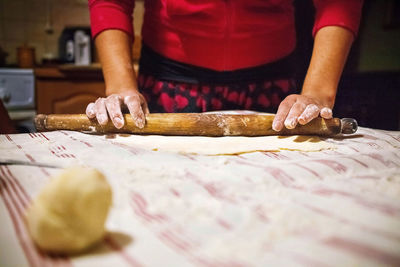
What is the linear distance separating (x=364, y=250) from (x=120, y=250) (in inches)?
10.0

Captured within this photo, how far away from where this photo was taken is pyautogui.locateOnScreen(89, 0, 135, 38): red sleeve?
1.11 m

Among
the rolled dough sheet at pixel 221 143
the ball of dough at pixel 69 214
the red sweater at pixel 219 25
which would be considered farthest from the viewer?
the red sweater at pixel 219 25

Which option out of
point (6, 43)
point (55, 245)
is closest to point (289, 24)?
point (55, 245)

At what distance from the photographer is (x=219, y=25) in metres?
1.13

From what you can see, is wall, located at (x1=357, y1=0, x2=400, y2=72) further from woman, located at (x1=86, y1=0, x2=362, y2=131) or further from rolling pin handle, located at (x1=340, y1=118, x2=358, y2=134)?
rolling pin handle, located at (x1=340, y1=118, x2=358, y2=134)

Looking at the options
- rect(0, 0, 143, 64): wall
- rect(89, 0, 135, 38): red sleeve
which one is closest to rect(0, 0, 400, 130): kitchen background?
rect(0, 0, 143, 64): wall

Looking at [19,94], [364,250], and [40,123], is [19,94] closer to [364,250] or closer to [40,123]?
[40,123]

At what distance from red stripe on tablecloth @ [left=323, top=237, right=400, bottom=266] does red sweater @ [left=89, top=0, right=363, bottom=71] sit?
0.94 m

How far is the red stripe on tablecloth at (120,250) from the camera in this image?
0.30 meters

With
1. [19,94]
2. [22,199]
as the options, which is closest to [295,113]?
[22,199]

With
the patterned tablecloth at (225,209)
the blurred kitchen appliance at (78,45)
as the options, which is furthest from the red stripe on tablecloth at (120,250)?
the blurred kitchen appliance at (78,45)

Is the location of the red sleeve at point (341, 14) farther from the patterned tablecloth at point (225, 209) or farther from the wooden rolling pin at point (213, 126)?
the patterned tablecloth at point (225, 209)

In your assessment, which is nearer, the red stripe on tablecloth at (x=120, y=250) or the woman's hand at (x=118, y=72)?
the red stripe on tablecloth at (x=120, y=250)

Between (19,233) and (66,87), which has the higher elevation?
(66,87)
